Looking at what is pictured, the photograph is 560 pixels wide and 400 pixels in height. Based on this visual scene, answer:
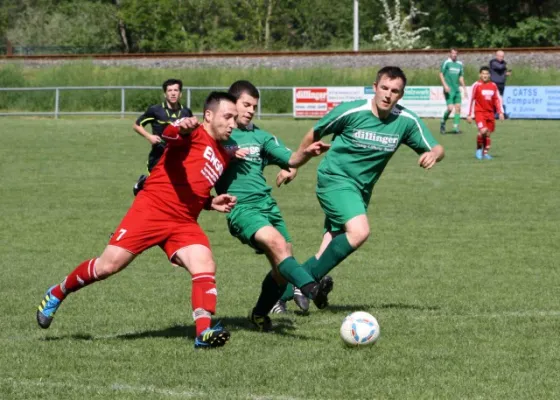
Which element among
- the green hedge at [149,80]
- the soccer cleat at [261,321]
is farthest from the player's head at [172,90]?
the green hedge at [149,80]

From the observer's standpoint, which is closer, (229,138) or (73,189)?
(229,138)

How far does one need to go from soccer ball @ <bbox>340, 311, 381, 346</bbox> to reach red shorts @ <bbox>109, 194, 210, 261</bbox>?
3.55ft

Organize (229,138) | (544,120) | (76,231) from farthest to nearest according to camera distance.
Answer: (544,120) < (76,231) < (229,138)

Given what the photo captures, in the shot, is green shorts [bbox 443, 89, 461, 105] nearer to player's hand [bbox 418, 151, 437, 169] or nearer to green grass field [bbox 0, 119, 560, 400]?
green grass field [bbox 0, 119, 560, 400]

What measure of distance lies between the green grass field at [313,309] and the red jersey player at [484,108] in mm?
2694

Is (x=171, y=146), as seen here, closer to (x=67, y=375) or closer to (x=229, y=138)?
(x=229, y=138)

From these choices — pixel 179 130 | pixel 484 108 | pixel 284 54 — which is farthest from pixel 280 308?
pixel 284 54

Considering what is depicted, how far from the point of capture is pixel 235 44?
6031 cm

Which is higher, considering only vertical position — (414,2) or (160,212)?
(414,2)

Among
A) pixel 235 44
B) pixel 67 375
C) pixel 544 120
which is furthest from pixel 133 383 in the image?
pixel 235 44

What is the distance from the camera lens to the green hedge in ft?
116

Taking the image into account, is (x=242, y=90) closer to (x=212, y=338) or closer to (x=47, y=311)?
(x=212, y=338)

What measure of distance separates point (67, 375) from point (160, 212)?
4.35 feet

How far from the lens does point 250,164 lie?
736 centimetres
